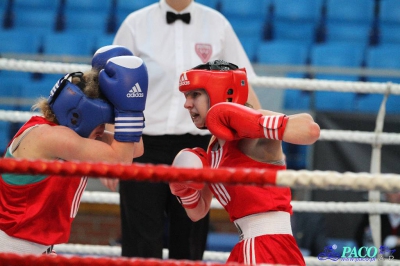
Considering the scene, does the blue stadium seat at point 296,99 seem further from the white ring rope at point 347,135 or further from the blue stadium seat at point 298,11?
the white ring rope at point 347,135

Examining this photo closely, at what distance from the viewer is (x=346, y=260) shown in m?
2.33

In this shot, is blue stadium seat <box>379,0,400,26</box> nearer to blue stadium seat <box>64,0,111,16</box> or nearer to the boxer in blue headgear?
blue stadium seat <box>64,0,111,16</box>

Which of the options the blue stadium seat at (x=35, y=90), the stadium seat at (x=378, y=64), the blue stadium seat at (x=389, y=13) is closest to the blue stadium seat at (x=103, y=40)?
the blue stadium seat at (x=35, y=90)

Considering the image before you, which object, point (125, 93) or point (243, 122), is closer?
point (243, 122)

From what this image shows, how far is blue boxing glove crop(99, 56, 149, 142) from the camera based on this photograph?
5.71 ft

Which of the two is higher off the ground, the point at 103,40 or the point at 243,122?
the point at 243,122

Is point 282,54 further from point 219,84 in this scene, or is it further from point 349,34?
point 219,84

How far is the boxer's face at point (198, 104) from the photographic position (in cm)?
A: 188

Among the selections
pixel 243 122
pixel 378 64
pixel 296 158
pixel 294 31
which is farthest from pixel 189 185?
pixel 294 31

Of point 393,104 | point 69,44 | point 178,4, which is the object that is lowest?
point 393,104

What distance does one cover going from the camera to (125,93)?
1.74m

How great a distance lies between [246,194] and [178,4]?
1095mm

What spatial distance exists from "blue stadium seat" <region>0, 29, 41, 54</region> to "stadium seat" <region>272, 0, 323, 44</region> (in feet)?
7.40

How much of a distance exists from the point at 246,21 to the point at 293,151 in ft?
6.71
